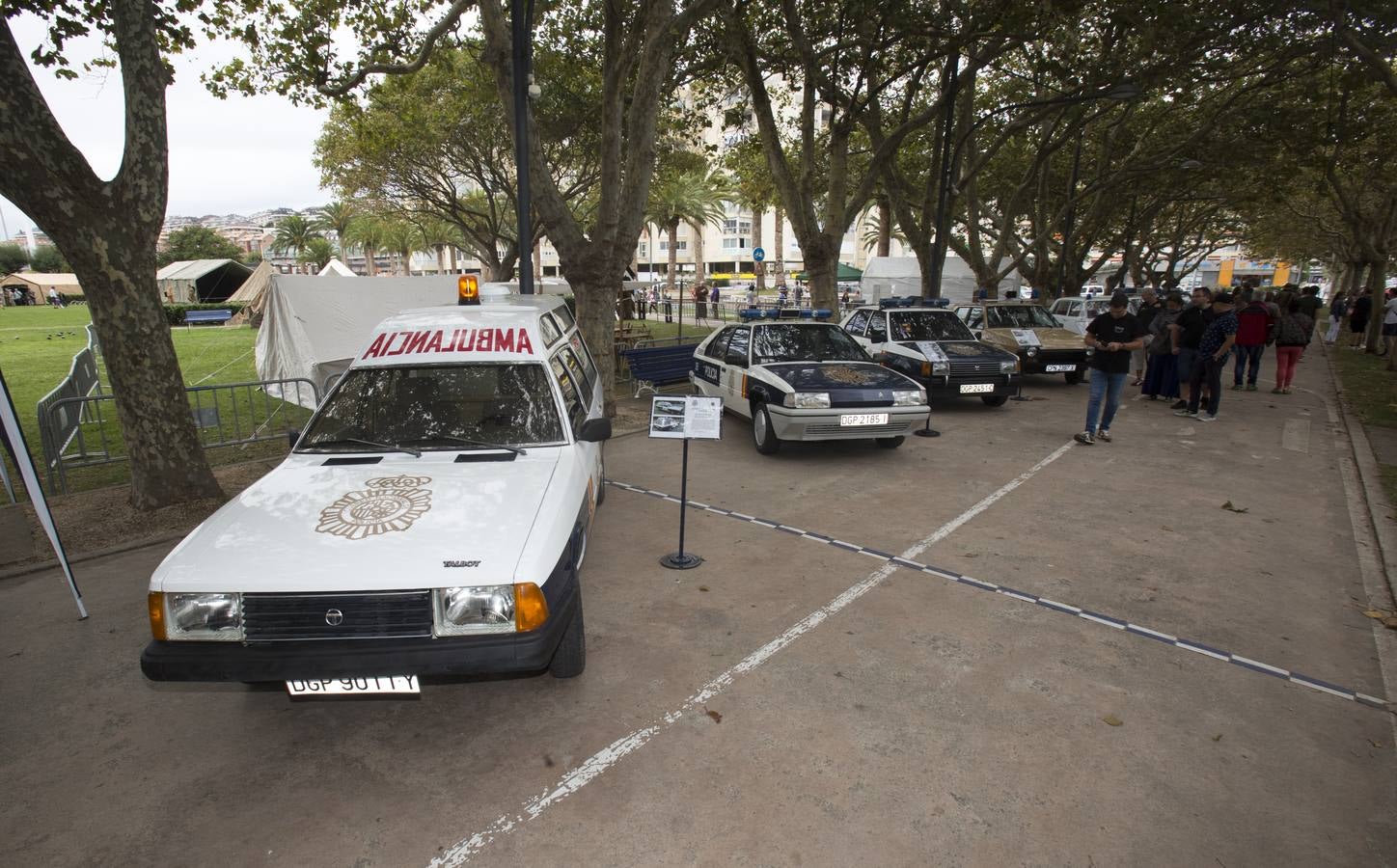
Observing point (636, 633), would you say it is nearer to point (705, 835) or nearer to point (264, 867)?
point (705, 835)

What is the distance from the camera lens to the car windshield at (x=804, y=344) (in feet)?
28.5

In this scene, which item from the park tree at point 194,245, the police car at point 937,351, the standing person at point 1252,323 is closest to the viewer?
the police car at point 937,351

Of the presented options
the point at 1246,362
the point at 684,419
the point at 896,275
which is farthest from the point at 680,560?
the point at 896,275

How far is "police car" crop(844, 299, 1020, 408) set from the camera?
412 inches

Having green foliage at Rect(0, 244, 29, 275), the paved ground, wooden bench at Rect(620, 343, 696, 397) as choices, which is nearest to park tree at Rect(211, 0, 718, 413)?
wooden bench at Rect(620, 343, 696, 397)

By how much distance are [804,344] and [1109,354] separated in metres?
3.64

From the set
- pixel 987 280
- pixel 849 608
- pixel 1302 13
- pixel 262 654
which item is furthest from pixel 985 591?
pixel 987 280

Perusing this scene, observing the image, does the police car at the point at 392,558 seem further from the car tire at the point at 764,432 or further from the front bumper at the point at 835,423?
the car tire at the point at 764,432

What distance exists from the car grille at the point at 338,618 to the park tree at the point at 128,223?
439 centimetres

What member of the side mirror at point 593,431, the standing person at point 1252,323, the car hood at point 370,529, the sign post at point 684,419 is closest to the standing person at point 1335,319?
the standing person at point 1252,323

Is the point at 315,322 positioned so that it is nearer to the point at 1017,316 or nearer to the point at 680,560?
the point at 680,560

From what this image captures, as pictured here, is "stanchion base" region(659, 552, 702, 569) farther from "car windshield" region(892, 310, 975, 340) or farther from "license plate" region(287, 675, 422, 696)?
"car windshield" region(892, 310, 975, 340)

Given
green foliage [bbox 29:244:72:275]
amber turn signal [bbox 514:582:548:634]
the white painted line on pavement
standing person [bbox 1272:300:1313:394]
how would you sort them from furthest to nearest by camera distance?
green foliage [bbox 29:244:72:275]
standing person [bbox 1272:300:1313:394]
amber turn signal [bbox 514:582:548:634]
the white painted line on pavement

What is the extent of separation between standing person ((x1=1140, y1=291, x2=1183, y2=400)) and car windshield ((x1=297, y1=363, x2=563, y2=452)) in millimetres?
10879
